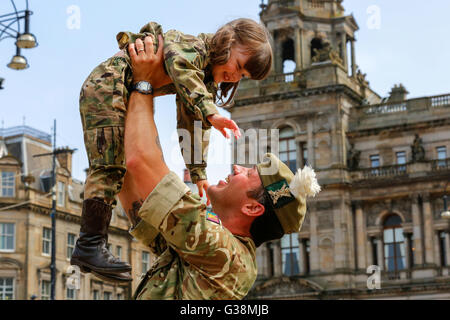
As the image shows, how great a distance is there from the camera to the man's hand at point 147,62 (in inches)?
160

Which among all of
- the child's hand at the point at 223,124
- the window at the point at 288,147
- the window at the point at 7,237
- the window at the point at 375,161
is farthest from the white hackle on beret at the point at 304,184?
the window at the point at 375,161

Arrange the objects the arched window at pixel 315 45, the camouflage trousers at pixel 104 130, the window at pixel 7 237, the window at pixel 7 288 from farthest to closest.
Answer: the arched window at pixel 315 45 → the window at pixel 7 237 → the window at pixel 7 288 → the camouflage trousers at pixel 104 130

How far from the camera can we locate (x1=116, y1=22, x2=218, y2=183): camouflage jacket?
13.0 feet

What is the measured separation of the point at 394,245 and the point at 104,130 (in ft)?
140

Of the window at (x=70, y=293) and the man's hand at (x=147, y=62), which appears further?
the window at (x=70, y=293)

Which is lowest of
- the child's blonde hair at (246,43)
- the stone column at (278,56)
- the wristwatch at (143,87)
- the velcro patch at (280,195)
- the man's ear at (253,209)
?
the man's ear at (253,209)

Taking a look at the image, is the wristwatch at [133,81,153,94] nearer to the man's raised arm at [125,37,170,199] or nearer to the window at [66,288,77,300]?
the man's raised arm at [125,37,170,199]

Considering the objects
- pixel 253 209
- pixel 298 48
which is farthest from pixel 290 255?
pixel 253 209

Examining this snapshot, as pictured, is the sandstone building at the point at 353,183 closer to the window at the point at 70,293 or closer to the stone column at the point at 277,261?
the stone column at the point at 277,261

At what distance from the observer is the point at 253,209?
4059 mm

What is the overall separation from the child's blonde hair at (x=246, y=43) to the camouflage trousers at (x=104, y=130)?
23.4 inches

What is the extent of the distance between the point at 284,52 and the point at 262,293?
16.3 m

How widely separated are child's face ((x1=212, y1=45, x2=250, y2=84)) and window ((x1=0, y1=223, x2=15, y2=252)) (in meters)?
41.6
